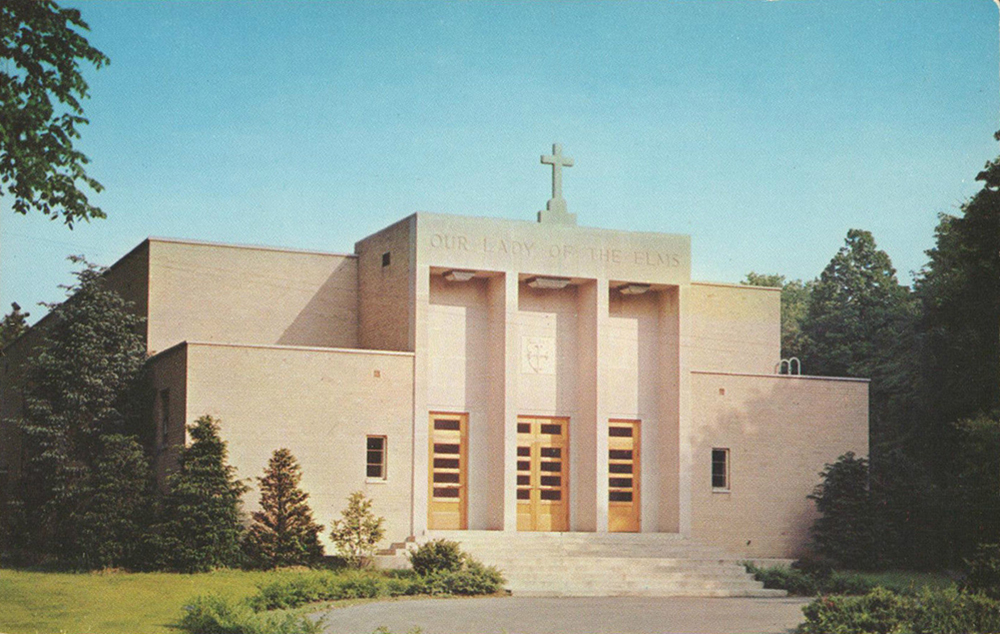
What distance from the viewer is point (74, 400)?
30609 mm

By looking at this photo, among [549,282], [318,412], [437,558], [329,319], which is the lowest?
[437,558]

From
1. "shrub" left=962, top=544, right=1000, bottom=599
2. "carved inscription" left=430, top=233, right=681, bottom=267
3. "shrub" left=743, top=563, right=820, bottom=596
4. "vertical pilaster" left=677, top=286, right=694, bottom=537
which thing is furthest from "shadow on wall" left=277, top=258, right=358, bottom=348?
"shrub" left=962, top=544, right=1000, bottom=599

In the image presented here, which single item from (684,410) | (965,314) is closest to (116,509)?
(684,410)

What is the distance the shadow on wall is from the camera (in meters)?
34.3

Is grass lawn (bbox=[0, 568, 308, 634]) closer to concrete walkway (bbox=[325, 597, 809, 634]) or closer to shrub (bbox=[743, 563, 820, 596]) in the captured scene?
concrete walkway (bbox=[325, 597, 809, 634])

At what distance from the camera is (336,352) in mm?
30172

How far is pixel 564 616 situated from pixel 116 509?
32.5 feet

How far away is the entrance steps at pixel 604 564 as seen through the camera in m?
27.2

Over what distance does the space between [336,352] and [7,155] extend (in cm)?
959

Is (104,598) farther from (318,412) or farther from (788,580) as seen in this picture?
(788,580)

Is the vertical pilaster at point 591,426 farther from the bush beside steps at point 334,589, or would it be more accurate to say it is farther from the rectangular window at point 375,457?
the bush beside steps at point 334,589

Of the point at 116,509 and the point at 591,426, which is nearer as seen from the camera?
the point at 116,509

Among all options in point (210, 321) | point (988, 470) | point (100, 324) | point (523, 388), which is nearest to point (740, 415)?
point (523, 388)

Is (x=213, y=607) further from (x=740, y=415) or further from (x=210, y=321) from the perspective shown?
(x=740, y=415)
